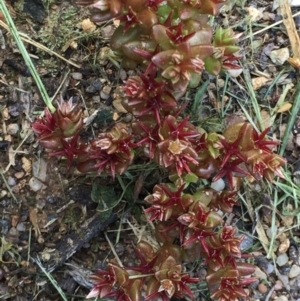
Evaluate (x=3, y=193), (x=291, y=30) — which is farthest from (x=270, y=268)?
(x=3, y=193)

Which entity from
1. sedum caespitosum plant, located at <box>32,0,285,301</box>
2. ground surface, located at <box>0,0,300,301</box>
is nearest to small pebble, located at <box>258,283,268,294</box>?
ground surface, located at <box>0,0,300,301</box>

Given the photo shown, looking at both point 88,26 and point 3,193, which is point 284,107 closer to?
point 88,26

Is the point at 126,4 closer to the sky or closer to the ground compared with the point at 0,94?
closer to the sky

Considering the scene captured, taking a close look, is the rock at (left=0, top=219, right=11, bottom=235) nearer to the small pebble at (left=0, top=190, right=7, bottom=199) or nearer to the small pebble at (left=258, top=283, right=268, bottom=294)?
the small pebble at (left=0, top=190, right=7, bottom=199)

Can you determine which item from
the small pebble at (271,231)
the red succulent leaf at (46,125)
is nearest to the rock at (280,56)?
the small pebble at (271,231)

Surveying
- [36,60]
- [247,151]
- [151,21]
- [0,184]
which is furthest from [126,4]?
[0,184]

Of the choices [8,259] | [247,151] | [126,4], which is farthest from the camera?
[8,259]

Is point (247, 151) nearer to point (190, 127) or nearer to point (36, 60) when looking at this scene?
point (190, 127)
